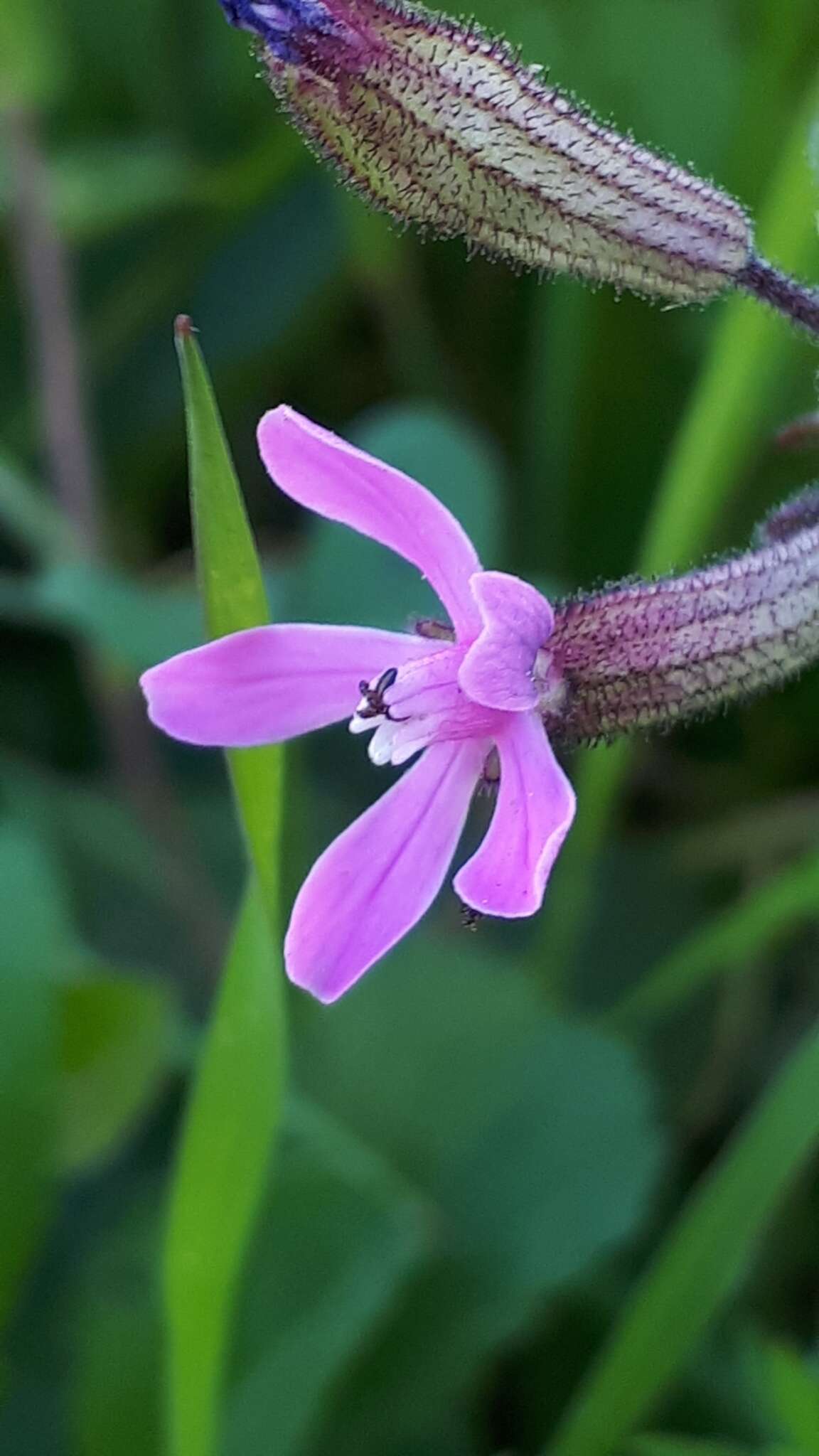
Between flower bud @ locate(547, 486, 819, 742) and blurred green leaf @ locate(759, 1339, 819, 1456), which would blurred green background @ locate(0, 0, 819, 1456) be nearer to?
blurred green leaf @ locate(759, 1339, 819, 1456)

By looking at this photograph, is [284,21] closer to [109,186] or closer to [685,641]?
[685,641]

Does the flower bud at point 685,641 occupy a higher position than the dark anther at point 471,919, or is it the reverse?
the flower bud at point 685,641

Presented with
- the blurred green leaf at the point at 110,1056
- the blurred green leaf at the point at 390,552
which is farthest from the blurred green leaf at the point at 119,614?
the blurred green leaf at the point at 110,1056

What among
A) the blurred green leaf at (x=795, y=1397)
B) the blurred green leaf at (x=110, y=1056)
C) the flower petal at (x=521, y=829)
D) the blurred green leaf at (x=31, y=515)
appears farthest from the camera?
the blurred green leaf at (x=31, y=515)

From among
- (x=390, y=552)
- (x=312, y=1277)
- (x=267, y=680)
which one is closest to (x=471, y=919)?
(x=267, y=680)

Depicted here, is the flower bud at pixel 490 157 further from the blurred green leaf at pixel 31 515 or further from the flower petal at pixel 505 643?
the blurred green leaf at pixel 31 515

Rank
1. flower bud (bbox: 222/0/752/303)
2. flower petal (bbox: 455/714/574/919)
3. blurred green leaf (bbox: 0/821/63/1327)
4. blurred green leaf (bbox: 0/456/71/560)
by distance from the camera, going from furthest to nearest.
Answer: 1. blurred green leaf (bbox: 0/456/71/560)
2. blurred green leaf (bbox: 0/821/63/1327)
3. flower bud (bbox: 222/0/752/303)
4. flower petal (bbox: 455/714/574/919)

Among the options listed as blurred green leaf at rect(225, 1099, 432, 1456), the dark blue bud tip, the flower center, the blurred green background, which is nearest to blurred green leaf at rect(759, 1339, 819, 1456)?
the blurred green background
